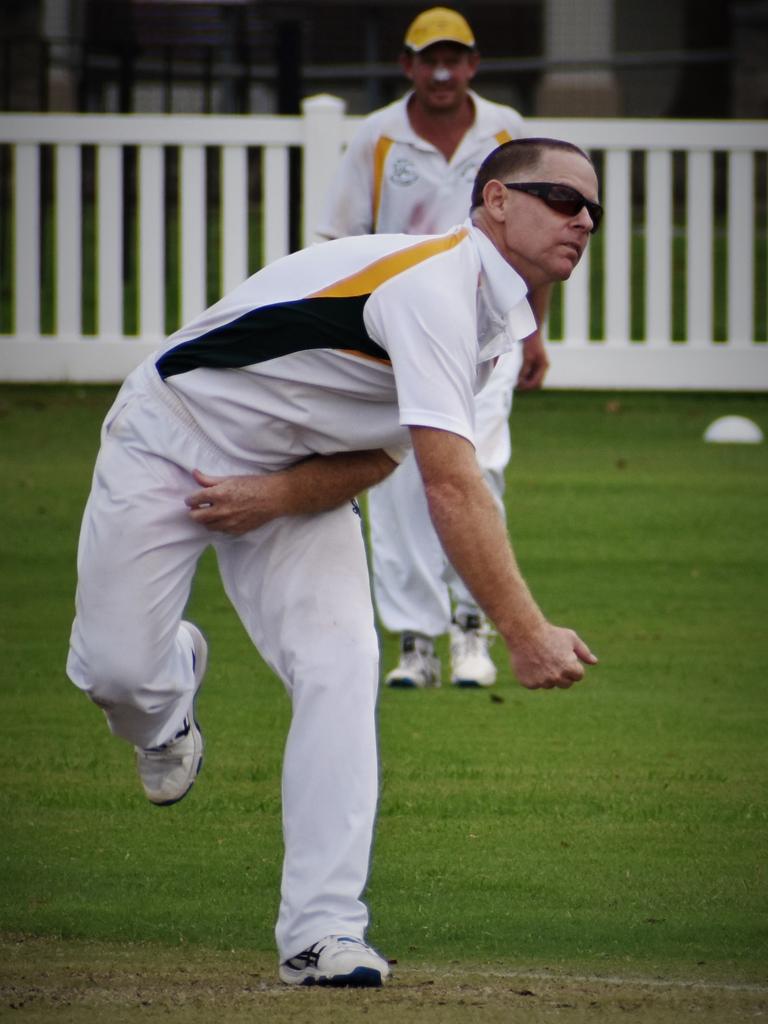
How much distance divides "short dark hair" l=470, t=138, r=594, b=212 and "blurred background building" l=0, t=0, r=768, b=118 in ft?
57.5

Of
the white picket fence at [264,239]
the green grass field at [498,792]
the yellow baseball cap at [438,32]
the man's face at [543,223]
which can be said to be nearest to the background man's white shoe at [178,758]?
the green grass field at [498,792]

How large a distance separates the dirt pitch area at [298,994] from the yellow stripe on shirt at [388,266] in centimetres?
138

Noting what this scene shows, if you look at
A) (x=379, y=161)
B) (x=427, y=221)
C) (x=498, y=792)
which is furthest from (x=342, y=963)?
(x=379, y=161)

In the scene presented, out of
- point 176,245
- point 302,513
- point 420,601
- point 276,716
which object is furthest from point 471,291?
point 176,245

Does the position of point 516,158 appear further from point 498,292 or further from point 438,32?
point 438,32

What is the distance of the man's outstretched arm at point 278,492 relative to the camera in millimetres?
4203

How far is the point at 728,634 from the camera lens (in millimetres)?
7730

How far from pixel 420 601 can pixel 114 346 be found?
688 cm

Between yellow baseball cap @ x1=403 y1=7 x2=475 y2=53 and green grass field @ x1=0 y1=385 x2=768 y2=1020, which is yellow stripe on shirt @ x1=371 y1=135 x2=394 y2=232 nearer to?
yellow baseball cap @ x1=403 y1=7 x2=475 y2=53

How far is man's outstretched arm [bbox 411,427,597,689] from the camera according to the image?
3748 mm

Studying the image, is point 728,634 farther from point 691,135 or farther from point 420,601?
point 691,135

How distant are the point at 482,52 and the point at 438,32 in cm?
2421

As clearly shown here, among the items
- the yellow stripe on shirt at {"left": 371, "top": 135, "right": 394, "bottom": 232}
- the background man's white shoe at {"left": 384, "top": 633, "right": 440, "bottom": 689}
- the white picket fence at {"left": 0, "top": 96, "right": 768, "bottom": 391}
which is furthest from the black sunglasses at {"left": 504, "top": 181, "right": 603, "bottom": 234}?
the white picket fence at {"left": 0, "top": 96, "right": 768, "bottom": 391}

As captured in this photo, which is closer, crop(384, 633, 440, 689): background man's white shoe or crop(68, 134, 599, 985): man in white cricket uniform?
crop(68, 134, 599, 985): man in white cricket uniform
